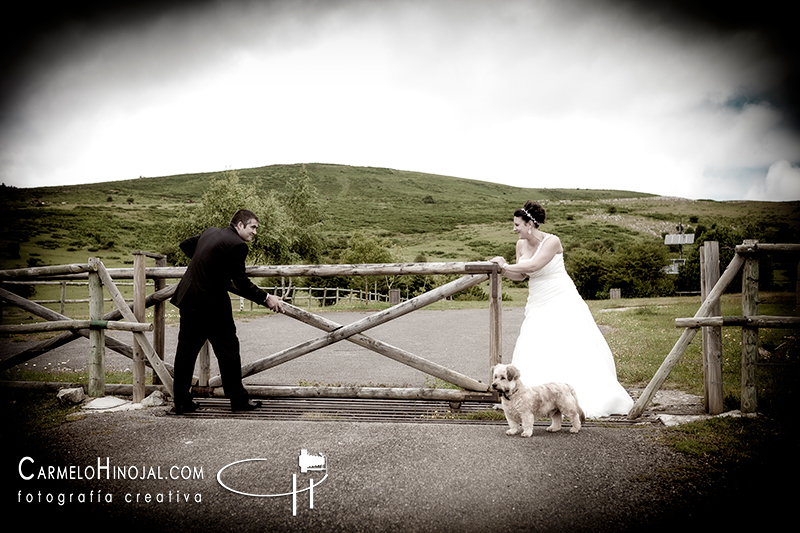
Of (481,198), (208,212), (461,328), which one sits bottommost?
(461,328)

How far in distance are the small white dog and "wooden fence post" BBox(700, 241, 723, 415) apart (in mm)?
1684

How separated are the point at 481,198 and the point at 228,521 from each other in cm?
15756

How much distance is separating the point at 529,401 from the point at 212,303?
12.3 feet

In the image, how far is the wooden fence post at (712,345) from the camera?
5066 mm

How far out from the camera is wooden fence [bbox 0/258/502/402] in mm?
Answer: 5660

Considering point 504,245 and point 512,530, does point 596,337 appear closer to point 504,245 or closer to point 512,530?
point 512,530

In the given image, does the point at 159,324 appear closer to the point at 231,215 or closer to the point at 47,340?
the point at 47,340

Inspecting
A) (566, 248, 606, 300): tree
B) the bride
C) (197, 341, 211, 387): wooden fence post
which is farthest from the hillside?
the bride

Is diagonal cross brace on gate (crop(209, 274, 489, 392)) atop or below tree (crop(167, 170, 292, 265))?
below

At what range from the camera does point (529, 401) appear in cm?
453

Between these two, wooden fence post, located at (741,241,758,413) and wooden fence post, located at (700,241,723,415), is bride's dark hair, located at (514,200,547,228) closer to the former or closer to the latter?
wooden fence post, located at (700,241,723,415)

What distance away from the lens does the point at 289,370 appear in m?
8.64

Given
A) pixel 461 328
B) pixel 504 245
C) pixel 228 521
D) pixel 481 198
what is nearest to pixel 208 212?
pixel 461 328
